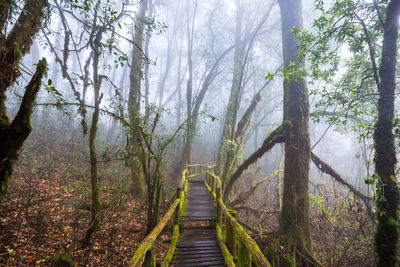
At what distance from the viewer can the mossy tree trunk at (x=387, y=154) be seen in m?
3.13

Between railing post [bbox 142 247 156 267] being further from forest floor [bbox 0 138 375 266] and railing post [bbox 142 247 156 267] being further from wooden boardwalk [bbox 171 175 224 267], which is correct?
forest floor [bbox 0 138 375 266]

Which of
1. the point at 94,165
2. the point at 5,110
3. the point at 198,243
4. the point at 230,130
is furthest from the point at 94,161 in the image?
the point at 230,130

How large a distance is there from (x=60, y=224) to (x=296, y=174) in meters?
7.46

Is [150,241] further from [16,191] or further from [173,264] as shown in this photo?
[16,191]

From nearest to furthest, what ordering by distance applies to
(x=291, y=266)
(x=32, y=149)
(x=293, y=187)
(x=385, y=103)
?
1. (x=385, y=103)
2. (x=291, y=266)
3. (x=293, y=187)
4. (x=32, y=149)

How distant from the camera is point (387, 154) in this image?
3291 millimetres

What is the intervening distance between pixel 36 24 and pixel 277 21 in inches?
667

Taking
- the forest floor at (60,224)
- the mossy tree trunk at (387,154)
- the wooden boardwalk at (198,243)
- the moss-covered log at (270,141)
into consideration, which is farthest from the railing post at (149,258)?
the moss-covered log at (270,141)

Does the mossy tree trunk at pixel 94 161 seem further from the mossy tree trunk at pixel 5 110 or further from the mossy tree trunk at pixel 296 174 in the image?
the mossy tree trunk at pixel 296 174

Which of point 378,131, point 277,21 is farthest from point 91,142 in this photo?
point 277,21

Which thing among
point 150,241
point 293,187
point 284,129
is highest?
point 284,129

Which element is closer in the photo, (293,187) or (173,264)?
(173,264)

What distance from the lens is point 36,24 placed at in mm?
3541

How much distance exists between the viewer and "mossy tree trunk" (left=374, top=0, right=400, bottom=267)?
313cm
